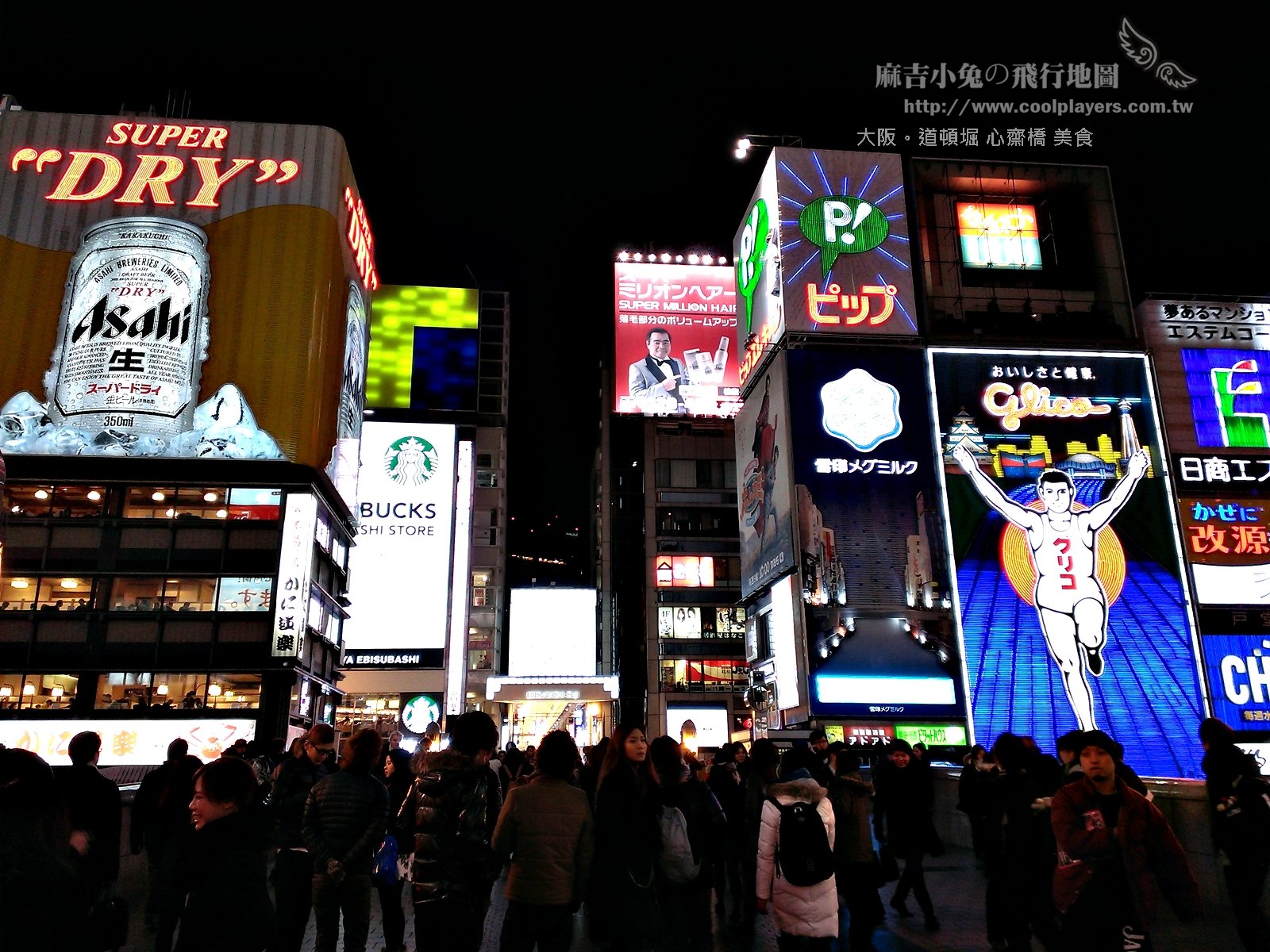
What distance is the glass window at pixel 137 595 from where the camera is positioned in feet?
118

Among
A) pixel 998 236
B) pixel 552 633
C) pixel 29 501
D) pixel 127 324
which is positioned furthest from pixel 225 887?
pixel 552 633

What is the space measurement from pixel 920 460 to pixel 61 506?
111 feet

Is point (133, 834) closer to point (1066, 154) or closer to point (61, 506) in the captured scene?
point (61, 506)

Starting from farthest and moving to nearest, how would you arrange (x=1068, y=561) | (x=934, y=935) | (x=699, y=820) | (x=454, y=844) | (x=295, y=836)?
(x=1068, y=561) → (x=934, y=935) → (x=295, y=836) → (x=699, y=820) → (x=454, y=844)

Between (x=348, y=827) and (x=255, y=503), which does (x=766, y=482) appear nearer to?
(x=255, y=503)

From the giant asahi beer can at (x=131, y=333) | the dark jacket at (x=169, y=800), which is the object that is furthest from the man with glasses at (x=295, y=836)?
the giant asahi beer can at (x=131, y=333)

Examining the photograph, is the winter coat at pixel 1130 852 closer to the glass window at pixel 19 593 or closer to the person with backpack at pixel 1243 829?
the person with backpack at pixel 1243 829

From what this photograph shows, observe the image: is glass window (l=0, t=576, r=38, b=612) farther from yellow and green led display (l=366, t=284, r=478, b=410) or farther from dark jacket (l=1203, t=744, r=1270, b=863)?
dark jacket (l=1203, t=744, r=1270, b=863)

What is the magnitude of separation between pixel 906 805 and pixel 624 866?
230 inches

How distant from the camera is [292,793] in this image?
8.19 metres

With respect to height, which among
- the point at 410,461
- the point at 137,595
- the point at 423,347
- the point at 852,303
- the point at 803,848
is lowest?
the point at 803,848

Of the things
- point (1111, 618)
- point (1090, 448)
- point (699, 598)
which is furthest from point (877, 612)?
point (699, 598)

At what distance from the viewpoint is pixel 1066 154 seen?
44.8 meters

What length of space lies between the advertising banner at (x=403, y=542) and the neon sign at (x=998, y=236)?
30.7 meters
